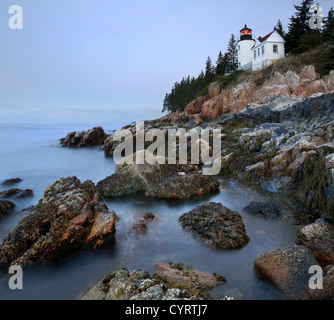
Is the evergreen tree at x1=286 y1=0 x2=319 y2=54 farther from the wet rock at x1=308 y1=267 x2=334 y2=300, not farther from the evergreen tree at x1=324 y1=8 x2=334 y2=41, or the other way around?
the wet rock at x1=308 y1=267 x2=334 y2=300

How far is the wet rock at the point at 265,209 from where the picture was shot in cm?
955

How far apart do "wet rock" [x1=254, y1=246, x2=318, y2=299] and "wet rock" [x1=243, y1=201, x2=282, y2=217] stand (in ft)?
11.0

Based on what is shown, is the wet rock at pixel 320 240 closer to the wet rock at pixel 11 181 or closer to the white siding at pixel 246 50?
the wet rock at pixel 11 181

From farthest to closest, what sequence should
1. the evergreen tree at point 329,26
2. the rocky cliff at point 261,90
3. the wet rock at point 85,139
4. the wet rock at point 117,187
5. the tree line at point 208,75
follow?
the tree line at point 208,75 < the wet rock at point 85,139 < the evergreen tree at point 329,26 < the rocky cliff at point 261,90 < the wet rock at point 117,187

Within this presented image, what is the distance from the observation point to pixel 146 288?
4.86 m

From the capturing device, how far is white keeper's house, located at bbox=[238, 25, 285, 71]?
34.2 m

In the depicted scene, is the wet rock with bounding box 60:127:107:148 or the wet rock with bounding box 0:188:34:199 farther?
the wet rock with bounding box 60:127:107:148

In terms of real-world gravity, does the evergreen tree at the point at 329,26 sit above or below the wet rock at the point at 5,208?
above

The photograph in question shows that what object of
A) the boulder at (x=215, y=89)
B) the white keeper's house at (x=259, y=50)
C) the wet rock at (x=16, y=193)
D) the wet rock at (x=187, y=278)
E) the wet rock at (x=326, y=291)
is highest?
the white keeper's house at (x=259, y=50)

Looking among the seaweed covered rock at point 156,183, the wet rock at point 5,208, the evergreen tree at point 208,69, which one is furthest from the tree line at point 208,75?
the wet rock at point 5,208

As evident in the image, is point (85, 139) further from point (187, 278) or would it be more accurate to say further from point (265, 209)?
point (187, 278)

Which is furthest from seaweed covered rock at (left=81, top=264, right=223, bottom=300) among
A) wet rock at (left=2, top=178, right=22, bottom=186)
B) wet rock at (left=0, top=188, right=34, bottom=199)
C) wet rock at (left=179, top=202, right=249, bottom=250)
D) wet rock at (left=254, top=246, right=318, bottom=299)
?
wet rock at (left=2, top=178, right=22, bottom=186)

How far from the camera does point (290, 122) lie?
21828mm

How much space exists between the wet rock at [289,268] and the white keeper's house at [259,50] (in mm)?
34621
